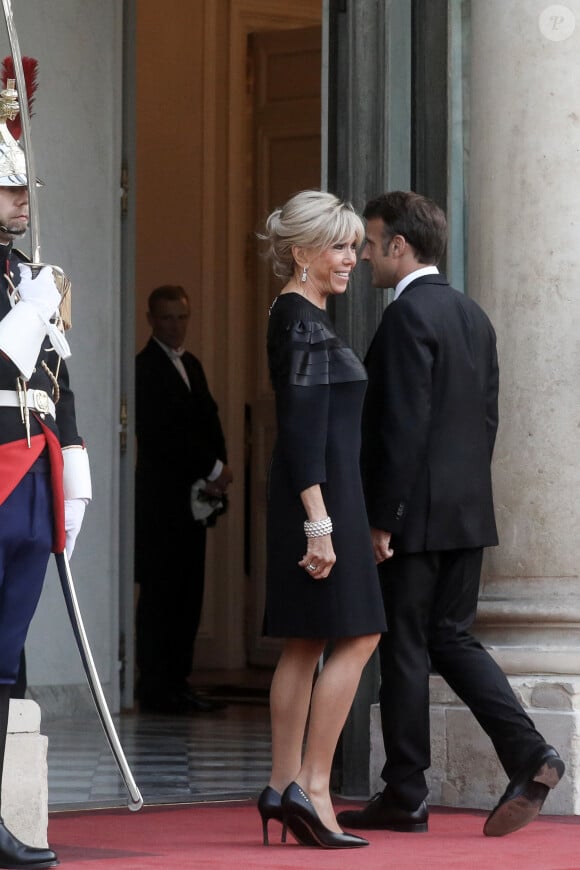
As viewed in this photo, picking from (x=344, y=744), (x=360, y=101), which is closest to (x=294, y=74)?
(x=360, y=101)

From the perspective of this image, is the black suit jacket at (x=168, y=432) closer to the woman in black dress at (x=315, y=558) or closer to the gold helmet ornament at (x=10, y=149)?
the woman in black dress at (x=315, y=558)

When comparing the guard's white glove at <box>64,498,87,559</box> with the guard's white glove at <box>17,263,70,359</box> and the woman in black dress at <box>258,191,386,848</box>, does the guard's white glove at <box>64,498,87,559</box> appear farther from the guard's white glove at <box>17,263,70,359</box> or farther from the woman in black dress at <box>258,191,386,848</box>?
the woman in black dress at <box>258,191,386,848</box>

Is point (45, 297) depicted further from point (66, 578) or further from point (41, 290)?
point (66, 578)

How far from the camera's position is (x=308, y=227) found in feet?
13.9

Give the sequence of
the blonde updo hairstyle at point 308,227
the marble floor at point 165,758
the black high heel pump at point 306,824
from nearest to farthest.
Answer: the black high heel pump at point 306,824
the blonde updo hairstyle at point 308,227
the marble floor at point 165,758

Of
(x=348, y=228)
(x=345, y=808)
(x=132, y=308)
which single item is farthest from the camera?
(x=132, y=308)

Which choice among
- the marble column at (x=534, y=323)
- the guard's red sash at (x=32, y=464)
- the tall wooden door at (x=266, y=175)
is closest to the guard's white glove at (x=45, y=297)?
the guard's red sash at (x=32, y=464)

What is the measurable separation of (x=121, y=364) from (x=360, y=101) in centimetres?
256

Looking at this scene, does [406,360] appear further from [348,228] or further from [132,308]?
[132,308]

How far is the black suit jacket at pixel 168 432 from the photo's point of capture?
795cm

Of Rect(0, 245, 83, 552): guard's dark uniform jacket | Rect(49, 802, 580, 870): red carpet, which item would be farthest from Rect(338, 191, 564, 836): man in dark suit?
Rect(0, 245, 83, 552): guard's dark uniform jacket

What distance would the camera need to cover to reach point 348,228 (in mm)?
4238

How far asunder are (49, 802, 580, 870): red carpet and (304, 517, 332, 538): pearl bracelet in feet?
2.22

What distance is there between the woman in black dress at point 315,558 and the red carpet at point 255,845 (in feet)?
0.50
